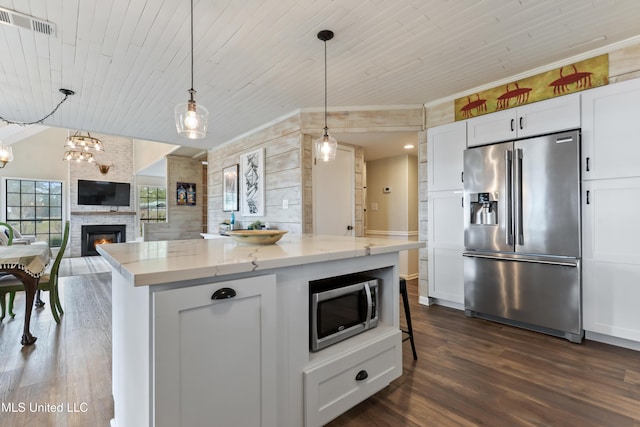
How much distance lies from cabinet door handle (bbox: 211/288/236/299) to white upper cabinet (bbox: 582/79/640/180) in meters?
3.02

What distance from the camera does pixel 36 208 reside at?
7930mm

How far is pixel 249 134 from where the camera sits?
5020mm

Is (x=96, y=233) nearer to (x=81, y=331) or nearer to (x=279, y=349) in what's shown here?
(x=81, y=331)

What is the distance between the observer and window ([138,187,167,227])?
9.42 m

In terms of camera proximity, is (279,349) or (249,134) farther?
(249,134)

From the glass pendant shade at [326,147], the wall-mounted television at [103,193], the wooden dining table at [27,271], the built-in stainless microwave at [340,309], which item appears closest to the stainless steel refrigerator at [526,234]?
the glass pendant shade at [326,147]

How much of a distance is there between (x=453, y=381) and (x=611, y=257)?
1747 millimetres

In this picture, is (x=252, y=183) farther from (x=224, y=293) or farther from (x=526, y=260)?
(x=224, y=293)

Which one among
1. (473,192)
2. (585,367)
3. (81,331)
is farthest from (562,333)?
(81,331)

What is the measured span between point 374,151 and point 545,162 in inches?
99.4

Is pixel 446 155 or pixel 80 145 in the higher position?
pixel 80 145

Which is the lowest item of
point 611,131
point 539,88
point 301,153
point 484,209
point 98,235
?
point 98,235

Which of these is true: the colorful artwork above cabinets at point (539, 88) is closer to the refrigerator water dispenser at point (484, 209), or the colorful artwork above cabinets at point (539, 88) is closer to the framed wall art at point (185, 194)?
the refrigerator water dispenser at point (484, 209)

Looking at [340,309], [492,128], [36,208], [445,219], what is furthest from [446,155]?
[36,208]
